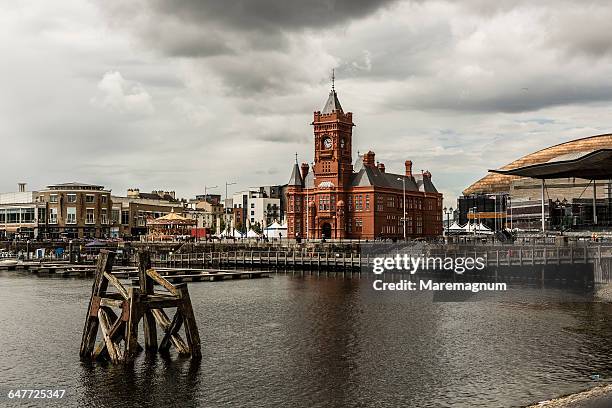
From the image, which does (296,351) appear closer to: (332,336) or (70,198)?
(332,336)

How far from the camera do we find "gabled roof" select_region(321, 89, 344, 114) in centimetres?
12638

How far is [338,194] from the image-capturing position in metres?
124

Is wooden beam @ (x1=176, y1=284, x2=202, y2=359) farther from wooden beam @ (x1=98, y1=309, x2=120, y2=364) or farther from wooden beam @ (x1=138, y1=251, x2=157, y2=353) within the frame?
wooden beam @ (x1=98, y1=309, x2=120, y2=364)

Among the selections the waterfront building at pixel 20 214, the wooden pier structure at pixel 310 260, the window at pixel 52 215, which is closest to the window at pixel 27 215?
the waterfront building at pixel 20 214

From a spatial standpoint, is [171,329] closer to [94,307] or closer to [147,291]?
[147,291]

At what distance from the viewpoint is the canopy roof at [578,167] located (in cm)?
6750

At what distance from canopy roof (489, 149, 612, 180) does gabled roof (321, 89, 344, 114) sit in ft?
170

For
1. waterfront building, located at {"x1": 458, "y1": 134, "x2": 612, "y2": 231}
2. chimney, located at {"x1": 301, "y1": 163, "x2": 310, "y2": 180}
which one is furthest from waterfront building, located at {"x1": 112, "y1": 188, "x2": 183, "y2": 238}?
waterfront building, located at {"x1": 458, "y1": 134, "x2": 612, "y2": 231}

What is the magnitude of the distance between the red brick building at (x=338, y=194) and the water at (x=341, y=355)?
212 ft

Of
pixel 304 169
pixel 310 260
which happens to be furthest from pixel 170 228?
pixel 310 260

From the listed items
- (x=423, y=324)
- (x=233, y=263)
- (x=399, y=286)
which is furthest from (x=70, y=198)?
(x=423, y=324)

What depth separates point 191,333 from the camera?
113ft

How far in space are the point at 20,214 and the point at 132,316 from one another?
14725 centimetres

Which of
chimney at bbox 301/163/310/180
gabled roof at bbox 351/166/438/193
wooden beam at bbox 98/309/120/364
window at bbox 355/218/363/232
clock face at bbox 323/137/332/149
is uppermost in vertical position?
clock face at bbox 323/137/332/149
